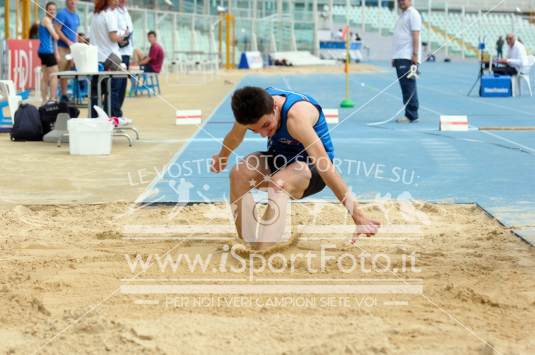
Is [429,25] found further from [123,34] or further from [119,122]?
[119,122]

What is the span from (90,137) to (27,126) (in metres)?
1.66

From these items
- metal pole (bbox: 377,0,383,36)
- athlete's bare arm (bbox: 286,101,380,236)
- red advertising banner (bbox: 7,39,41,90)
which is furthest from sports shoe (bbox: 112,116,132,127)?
metal pole (bbox: 377,0,383,36)

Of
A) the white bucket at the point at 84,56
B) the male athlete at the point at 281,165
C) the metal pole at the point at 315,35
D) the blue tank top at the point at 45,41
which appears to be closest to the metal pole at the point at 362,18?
the metal pole at the point at 315,35

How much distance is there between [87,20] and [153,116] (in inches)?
454

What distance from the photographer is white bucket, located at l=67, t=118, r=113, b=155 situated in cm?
898

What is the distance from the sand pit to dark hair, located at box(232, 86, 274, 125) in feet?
2.55

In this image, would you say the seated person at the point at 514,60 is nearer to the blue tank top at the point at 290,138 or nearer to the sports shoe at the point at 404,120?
the sports shoe at the point at 404,120

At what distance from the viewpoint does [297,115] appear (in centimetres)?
471

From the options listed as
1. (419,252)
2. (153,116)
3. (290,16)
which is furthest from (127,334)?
(290,16)

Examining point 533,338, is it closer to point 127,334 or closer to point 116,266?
point 127,334

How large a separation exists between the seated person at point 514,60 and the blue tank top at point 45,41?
1015 centimetres

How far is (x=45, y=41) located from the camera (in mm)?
14047

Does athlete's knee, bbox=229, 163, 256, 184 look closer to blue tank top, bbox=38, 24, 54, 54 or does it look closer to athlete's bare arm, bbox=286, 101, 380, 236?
athlete's bare arm, bbox=286, 101, 380, 236

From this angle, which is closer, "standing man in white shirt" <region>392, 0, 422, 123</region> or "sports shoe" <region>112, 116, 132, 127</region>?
"sports shoe" <region>112, 116, 132, 127</region>
